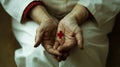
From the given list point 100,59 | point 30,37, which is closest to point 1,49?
point 30,37

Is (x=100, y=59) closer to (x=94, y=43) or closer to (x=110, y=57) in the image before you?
(x=94, y=43)

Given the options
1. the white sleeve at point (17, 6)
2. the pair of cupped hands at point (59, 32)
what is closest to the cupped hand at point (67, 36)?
the pair of cupped hands at point (59, 32)

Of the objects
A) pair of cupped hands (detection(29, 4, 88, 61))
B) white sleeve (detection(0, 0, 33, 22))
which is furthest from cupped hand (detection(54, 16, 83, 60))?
white sleeve (detection(0, 0, 33, 22))

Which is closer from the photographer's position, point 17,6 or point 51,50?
point 51,50

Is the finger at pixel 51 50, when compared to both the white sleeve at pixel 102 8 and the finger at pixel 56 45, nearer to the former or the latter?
the finger at pixel 56 45

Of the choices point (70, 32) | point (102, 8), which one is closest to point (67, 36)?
point (70, 32)

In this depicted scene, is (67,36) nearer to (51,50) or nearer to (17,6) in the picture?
(51,50)
